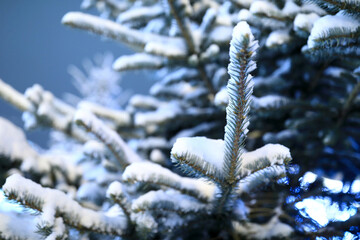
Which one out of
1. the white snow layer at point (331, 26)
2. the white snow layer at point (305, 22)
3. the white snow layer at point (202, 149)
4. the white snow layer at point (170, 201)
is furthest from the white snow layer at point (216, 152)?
the white snow layer at point (305, 22)

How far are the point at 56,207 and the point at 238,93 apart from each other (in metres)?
0.56

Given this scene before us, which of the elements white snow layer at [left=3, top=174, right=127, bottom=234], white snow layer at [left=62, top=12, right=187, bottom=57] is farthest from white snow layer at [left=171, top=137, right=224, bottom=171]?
white snow layer at [left=62, top=12, right=187, bottom=57]

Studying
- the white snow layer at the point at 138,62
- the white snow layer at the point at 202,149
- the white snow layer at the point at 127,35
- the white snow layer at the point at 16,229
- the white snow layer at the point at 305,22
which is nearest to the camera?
the white snow layer at the point at 202,149

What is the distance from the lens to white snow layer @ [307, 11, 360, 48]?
0.81 m

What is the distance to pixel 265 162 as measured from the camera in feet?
2.27

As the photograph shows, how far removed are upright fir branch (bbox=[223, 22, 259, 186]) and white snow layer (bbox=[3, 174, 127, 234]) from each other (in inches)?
14.9

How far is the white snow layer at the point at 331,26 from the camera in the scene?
81 cm

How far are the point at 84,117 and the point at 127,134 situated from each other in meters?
0.65

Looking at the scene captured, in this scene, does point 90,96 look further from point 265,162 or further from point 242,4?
point 265,162

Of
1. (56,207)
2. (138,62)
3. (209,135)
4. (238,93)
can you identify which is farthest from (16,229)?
(209,135)

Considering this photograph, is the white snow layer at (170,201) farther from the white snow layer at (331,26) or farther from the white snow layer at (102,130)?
the white snow layer at (331,26)

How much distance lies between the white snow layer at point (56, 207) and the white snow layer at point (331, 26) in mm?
768

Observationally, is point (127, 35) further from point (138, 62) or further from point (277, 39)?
point (277, 39)

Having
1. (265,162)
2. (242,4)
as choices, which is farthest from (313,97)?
(265,162)
